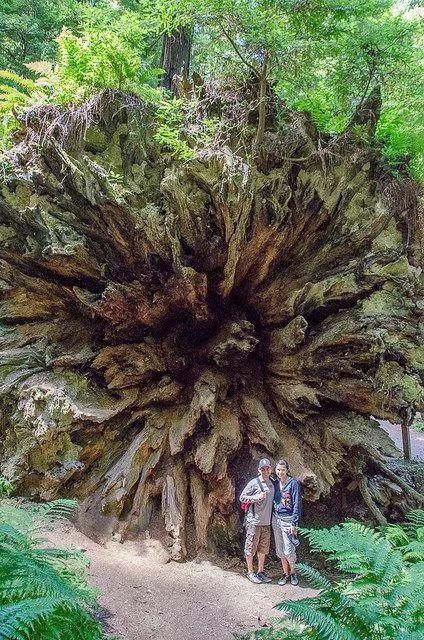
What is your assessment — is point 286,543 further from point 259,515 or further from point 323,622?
point 323,622

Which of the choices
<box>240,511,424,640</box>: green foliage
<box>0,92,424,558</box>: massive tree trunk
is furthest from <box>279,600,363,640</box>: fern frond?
<box>0,92,424,558</box>: massive tree trunk

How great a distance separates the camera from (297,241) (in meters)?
6.03

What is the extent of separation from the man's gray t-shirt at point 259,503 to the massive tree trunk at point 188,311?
620mm

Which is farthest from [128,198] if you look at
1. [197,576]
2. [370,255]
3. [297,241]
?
[197,576]

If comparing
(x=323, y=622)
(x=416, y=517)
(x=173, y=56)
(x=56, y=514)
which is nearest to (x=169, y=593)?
(x=56, y=514)

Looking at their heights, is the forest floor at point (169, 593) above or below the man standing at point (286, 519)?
below

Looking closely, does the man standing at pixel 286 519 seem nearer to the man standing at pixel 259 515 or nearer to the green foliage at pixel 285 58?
the man standing at pixel 259 515

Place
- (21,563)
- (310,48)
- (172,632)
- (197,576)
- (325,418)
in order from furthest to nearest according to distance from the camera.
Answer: (325,418)
(310,48)
(197,576)
(172,632)
(21,563)

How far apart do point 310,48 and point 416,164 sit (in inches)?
89.5

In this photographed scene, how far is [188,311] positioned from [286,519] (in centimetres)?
312

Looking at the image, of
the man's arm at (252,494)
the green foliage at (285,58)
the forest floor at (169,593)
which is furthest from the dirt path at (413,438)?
the green foliage at (285,58)

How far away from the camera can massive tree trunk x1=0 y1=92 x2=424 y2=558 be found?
5.32 m

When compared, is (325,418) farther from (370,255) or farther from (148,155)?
(148,155)

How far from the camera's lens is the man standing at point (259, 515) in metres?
4.84
